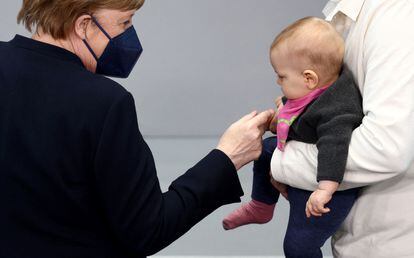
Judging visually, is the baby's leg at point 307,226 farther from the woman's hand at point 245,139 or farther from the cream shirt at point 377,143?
the woman's hand at point 245,139

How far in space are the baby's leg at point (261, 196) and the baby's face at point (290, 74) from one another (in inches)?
11.1

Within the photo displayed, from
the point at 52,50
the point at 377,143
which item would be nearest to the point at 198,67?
the point at 52,50

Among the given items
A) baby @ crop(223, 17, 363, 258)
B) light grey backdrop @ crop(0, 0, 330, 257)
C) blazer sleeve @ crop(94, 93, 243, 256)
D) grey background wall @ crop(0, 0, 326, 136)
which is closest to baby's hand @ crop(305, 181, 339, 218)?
baby @ crop(223, 17, 363, 258)

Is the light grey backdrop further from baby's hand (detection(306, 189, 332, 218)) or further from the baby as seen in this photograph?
baby's hand (detection(306, 189, 332, 218))

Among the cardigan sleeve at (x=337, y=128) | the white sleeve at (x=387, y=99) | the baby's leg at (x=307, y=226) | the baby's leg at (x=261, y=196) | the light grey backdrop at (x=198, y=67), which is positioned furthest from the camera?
the light grey backdrop at (x=198, y=67)

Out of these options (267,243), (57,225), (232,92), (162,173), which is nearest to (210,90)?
(232,92)

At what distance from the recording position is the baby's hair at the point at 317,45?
1476mm

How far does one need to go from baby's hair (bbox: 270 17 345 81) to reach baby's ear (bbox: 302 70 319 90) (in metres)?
0.01

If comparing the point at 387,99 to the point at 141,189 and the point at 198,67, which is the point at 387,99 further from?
the point at 198,67

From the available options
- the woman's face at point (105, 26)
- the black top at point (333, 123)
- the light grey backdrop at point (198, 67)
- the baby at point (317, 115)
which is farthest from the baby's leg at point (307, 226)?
the light grey backdrop at point (198, 67)

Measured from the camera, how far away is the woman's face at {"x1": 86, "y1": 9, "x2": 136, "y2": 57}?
146cm

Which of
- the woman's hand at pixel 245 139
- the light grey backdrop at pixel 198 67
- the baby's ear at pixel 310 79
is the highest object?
the baby's ear at pixel 310 79

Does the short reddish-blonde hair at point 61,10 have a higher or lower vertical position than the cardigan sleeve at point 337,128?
higher

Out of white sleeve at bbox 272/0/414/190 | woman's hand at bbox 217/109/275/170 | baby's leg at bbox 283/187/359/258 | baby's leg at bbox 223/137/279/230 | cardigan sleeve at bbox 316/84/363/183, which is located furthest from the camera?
baby's leg at bbox 223/137/279/230
